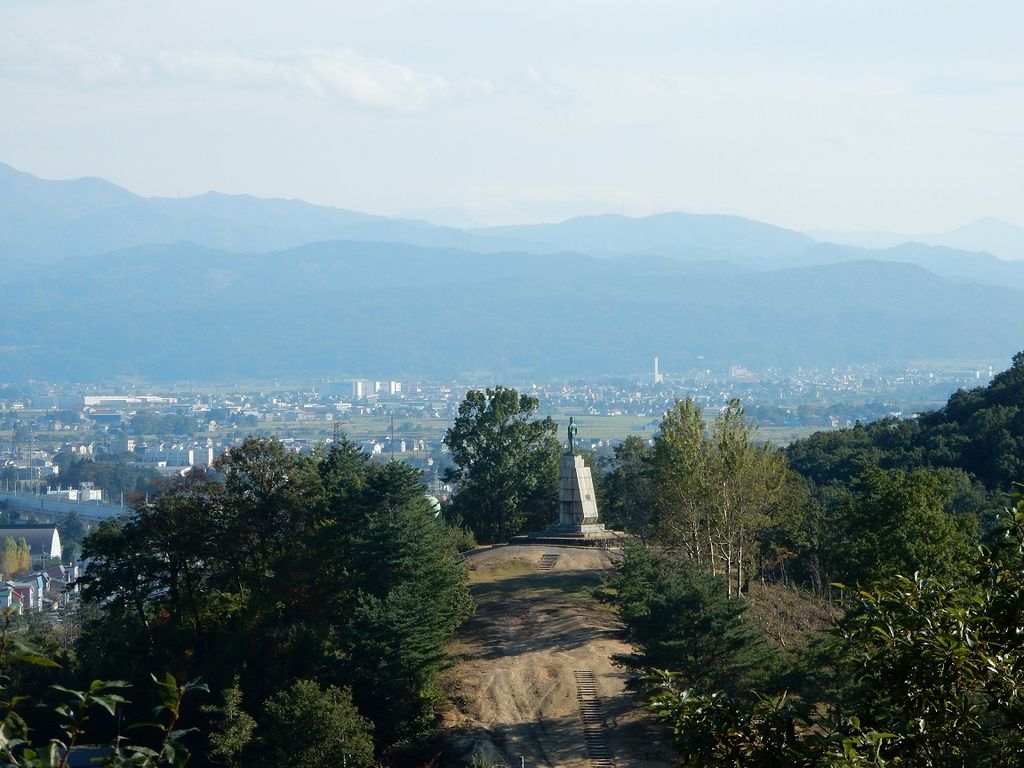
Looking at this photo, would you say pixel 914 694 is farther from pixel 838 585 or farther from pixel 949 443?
pixel 949 443

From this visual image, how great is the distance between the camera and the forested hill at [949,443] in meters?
43.7

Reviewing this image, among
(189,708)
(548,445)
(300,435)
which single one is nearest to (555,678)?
(189,708)

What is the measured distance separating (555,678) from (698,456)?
6.43 metres

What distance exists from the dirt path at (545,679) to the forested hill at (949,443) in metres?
13.4

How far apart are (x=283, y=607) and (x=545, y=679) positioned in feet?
20.4

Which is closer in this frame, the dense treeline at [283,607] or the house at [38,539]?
the dense treeline at [283,607]

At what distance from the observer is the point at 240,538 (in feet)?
104

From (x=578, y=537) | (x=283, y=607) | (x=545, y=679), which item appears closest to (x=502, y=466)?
(x=578, y=537)

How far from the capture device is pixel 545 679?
2638 cm

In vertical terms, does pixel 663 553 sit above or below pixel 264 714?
above

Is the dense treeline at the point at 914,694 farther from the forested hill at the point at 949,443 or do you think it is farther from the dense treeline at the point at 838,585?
the forested hill at the point at 949,443

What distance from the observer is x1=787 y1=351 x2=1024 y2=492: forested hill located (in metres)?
43.7

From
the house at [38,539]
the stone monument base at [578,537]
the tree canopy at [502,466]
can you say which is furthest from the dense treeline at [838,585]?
the house at [38,539]

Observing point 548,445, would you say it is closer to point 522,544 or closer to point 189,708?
point 522,544
